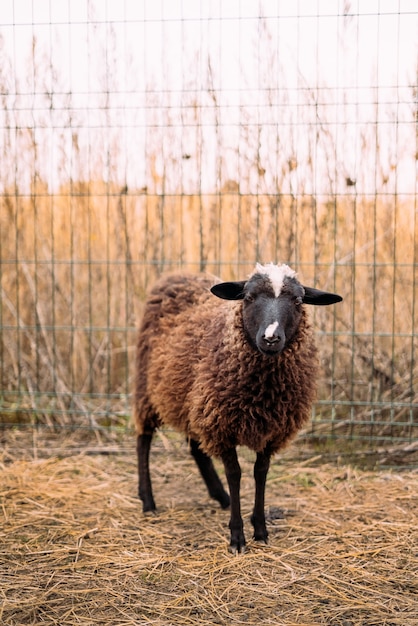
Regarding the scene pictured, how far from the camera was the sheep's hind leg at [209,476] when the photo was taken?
4.54 metres

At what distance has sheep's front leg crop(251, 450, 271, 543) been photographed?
3.89m

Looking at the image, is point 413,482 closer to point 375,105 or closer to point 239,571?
point 239,571

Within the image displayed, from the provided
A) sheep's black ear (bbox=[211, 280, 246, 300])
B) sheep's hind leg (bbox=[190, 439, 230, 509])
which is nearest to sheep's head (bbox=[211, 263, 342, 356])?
sheep's black ear (bbox=[211, 280, 246, 300])

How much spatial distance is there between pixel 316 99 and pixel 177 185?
4.79ft

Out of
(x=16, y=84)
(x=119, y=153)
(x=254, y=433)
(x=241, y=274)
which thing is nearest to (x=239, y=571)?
(x=254, y=433)

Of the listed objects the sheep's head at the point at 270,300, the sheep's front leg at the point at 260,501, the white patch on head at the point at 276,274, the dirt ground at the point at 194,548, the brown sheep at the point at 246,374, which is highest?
the white patch on head at the point at 276,274

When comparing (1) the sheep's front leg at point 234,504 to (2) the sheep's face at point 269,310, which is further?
(1) the sheep's front leg at point 234,504

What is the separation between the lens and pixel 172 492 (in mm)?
4902

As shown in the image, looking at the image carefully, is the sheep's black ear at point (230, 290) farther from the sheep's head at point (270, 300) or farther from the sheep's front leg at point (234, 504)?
the sheep's front leg at point (234, 504)

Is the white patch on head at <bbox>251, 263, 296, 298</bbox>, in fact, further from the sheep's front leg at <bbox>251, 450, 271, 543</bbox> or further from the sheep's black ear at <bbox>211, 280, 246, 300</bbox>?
the sheep's front leg at <bbox>251, 450, 271, 543</bbox>

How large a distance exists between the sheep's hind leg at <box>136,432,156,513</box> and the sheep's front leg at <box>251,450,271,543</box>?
2.85ft

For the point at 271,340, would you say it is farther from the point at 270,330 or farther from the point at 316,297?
the point at 316,297

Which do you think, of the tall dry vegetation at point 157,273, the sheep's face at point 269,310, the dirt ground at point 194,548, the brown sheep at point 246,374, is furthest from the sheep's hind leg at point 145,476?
the sheep's face at point 269,310

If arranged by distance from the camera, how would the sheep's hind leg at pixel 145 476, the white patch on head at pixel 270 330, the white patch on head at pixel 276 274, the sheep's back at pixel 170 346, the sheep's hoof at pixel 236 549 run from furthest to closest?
the sheep's hind leg at pixel 145 476
the sheep's back at pixel 170 346
the sheep's hoof at pixel 236 549
the white patch on head at pixel 276 274
the white patch on head at pixel 270 330
